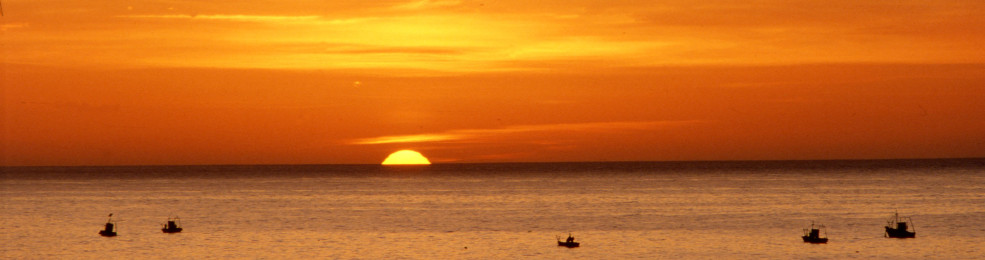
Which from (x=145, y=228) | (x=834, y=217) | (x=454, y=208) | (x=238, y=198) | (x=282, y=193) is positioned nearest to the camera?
(x=145, y=228)

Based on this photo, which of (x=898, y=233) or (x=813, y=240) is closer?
(x=813, y=240)

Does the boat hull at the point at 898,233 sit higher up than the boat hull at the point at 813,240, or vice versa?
the boat hull at the point at 898,233

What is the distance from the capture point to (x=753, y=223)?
102 m

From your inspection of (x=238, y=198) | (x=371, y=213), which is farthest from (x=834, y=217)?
(x=238, y=198)

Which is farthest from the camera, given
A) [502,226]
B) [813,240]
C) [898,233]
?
[502,226]

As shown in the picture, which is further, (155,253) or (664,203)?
(664,203)

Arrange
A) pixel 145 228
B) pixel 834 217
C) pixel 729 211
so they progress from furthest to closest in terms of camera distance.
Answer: pixel 729 211 < pixel 834 217 < pixel 145 228

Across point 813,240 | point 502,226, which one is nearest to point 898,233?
point 813,240

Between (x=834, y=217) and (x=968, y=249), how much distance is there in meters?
38.1

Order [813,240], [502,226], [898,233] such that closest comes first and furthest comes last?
[813,240]
[898,233]
[502,226]

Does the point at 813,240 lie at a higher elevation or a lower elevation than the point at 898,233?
lower

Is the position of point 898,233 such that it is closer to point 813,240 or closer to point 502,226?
point 813,240

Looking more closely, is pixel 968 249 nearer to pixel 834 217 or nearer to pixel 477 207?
pixel 834 217

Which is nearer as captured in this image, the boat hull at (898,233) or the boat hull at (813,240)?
the boat hull at (813,240)
